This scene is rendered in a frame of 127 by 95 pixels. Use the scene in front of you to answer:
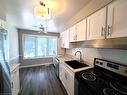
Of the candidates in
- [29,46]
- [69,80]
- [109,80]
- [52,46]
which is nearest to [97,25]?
[109,80]

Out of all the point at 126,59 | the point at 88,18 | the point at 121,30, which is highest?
the point at 88,18

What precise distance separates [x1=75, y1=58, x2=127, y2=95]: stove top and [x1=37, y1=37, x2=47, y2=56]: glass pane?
3.93 metres

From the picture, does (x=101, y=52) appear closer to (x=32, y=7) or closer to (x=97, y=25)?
(x=97, y=25)

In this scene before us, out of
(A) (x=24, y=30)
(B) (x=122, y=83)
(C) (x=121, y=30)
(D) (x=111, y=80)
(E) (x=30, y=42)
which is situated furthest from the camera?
(E) (x=30, y=42)

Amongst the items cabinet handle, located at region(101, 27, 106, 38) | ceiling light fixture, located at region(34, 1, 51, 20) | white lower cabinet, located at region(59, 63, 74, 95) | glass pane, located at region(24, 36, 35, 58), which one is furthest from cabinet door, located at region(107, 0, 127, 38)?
→ glass pane, located at region(24, 36, 35, 58)

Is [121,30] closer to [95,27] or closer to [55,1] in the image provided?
[95,27]

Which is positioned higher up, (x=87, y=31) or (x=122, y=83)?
(x=87, y=31)

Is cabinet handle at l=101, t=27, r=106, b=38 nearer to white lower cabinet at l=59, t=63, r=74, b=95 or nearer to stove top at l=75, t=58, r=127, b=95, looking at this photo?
stove top at l=75, t=58, r=127, b=95

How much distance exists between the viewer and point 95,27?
135 cm

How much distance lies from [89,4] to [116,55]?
1.15 m

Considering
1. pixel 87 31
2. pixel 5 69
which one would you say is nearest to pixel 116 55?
pixel 87 31

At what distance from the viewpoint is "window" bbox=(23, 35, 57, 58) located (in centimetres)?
451

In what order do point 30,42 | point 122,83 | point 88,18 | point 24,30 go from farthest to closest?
point 30,42 → point 24,30 → point 88,18 → point 122,83

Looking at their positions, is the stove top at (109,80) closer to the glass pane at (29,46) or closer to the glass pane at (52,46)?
the glass pane at (52,46)
